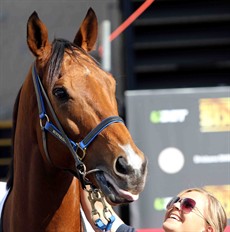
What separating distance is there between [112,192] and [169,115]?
6.12ft

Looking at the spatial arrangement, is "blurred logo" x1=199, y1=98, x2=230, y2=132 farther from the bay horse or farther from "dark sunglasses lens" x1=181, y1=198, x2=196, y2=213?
"dark sunglasses lens" x1=181, y1=198, x2=196, y2=213

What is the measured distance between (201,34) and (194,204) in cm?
334

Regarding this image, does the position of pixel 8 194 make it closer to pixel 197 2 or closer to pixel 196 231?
pixel 196 231

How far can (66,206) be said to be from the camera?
2.91 meters

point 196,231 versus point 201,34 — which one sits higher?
point 201,34

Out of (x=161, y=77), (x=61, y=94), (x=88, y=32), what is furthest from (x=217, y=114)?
(x=61, y=94)

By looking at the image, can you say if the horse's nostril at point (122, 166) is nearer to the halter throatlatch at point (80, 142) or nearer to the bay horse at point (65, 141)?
the bay horse at point (65, 141)

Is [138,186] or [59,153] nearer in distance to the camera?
[138,186]

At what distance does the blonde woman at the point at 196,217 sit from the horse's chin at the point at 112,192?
0.22m

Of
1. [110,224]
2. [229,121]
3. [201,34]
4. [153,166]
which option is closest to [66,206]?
[110,224]

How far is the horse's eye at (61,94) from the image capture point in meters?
2.80

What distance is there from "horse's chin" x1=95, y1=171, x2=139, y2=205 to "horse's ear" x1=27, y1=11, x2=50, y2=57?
644mm

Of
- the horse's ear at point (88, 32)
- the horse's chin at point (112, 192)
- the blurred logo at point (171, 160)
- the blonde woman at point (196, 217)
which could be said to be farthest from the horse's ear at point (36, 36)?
the blurred logo at point (171, 160)

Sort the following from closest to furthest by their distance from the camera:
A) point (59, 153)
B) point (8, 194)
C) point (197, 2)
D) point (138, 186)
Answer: point (138, 186) → point (59, 153) → point (8, 194) → point (197, 2)
